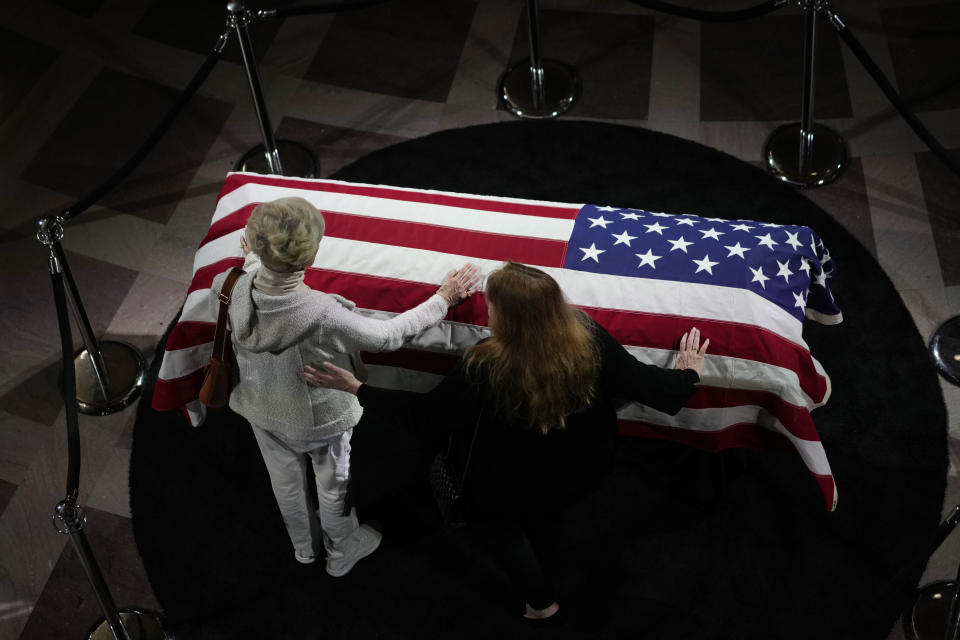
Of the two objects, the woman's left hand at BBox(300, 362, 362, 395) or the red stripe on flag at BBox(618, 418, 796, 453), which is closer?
the woman's left hand at BBox(300, 362, 362, 395)

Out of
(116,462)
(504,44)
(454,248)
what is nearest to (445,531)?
(454,248)

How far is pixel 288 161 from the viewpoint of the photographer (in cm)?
567

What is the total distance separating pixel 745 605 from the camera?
4.06 m

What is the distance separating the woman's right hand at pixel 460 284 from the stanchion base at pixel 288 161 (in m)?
2.02

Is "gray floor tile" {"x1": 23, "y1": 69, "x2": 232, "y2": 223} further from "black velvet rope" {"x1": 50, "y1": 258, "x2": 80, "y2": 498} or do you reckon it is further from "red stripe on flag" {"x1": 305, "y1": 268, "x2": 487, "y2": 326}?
"red stripe on flag" {"x1": 305, "y1": 268, "x2": 487, "y2": 326}

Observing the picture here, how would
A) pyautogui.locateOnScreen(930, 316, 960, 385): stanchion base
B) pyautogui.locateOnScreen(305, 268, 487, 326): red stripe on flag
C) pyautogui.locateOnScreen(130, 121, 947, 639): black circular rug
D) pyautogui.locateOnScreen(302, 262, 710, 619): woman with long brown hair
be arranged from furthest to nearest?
pyautogui.locateOnScreen(930, 316, 960, 385): stanchion base < pyautogui.locateOnScreen(130, 121, 947, 639): black circular rug < pyautogui.locateOnScreen(305, 268, 487, 326): red stripe on flag < pyautogui.locateOnScreen(302, 262, 710, 619): woman with long brown hair

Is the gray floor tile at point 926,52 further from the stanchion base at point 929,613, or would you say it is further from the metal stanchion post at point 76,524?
the metal stanchion post at point 76,524

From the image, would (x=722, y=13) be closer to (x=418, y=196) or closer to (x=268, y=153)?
(x=418, y=196)

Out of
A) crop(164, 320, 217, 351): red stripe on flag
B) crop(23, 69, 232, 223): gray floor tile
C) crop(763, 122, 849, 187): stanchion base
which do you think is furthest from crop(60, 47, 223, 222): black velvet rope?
crop(763, 122, 849, 187): stanchion base

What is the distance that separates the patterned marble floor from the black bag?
65.1 inches

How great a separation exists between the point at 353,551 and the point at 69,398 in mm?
1248

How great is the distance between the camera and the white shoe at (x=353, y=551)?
4.18 metres

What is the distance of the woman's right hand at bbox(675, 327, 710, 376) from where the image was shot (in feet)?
11.8

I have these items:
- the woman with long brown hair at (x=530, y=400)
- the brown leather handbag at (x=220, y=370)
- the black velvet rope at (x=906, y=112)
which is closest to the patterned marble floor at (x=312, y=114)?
the black velvet rope at (x=906, y=112)
